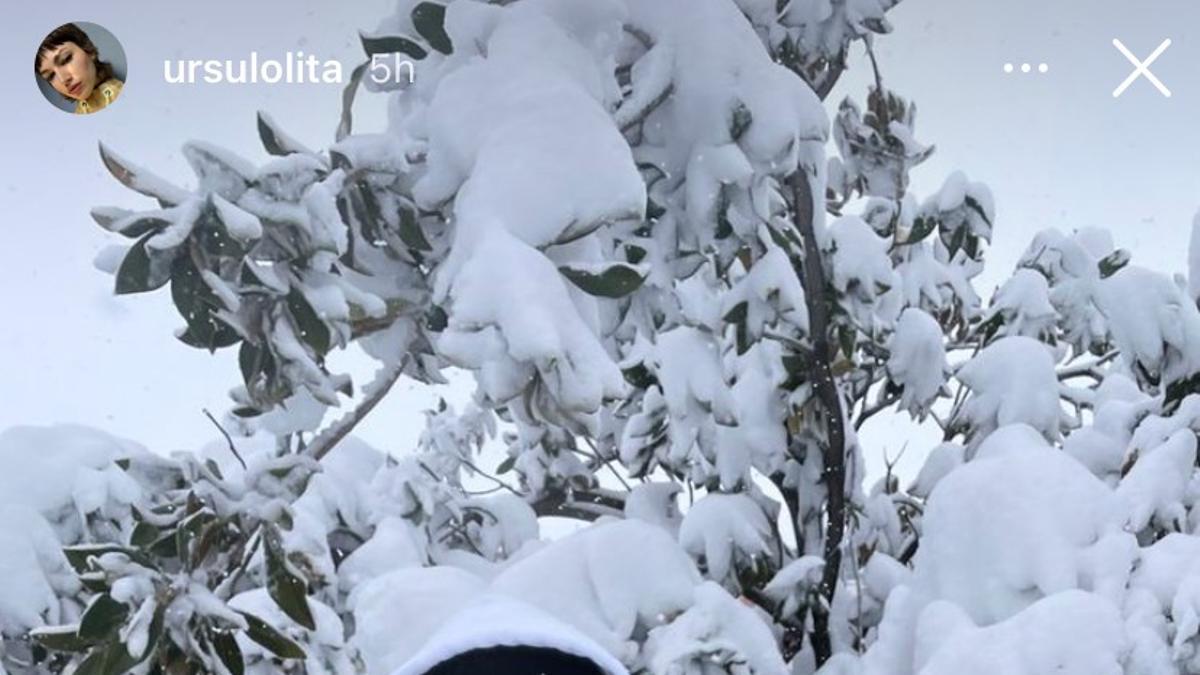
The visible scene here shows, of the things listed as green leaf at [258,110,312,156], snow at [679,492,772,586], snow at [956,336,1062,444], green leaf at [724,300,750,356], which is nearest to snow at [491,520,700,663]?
snow at [679,492,772,586]

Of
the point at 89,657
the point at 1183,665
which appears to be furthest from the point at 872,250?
the point at 89,657


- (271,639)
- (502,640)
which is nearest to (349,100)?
(271,639)

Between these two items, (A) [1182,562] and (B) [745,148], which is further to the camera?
(A) [1182,562]

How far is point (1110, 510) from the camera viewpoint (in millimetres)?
3088

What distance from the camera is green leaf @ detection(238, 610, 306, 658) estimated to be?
7.77 ft

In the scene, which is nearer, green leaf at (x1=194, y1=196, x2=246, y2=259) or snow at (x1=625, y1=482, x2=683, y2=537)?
green leaf at (x1=194, y1=196, x2=246, y2=259)

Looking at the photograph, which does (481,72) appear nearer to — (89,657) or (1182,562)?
(89,657)

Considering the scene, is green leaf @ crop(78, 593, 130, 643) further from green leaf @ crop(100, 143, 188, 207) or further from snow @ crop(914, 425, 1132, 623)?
snow @ crop(914, 425, 1132, 623)

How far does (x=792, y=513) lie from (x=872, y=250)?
907 mm

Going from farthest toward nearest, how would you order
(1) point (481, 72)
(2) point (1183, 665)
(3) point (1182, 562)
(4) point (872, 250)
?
1. (4) point (872, 250)
2. (3) point (1182, 562)
3. (2) point (1183, 665)
4. (1) point (481, 72)

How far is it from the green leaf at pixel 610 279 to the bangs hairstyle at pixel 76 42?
6.41 feet

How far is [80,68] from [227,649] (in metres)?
2.06

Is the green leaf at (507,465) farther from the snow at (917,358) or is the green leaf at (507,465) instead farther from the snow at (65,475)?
the snow at (65,475)

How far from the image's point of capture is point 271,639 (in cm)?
239
